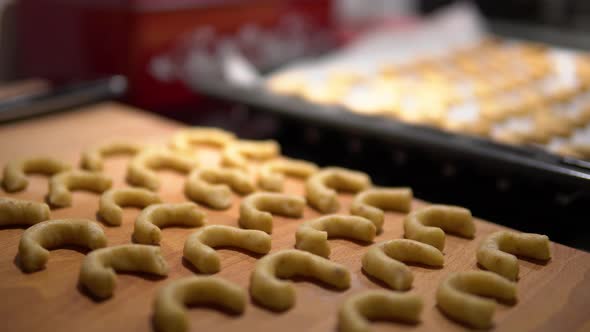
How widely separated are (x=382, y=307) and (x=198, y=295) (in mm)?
335

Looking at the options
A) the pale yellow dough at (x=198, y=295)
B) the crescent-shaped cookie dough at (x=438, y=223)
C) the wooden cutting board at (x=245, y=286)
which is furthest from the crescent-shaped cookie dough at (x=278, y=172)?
the pale yellow dough at (x=198, y=295)

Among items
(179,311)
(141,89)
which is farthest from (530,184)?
(141,89)

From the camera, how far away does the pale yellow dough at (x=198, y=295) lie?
1.10 m

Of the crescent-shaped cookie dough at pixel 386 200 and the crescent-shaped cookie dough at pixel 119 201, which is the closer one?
the crescent-shaped cookie dough at pixel 119 201

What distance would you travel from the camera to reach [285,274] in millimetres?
1295

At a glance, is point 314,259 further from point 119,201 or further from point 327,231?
point 119,201

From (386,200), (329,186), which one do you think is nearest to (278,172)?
(329,186)

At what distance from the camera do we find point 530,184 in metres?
1.63

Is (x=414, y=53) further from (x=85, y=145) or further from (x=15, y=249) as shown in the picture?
(x=15, y=249)

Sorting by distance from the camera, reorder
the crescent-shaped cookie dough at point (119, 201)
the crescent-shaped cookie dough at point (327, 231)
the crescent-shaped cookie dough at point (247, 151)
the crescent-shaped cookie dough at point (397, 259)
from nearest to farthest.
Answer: the crescent-shaped cookie dough at point (397, 259) → the crescent-shaped cookie dough at point (327, 231) → the crescent-shaped cookie dough at point (119, 201) → the crescent-shaped cookie dough at point (247, 151)

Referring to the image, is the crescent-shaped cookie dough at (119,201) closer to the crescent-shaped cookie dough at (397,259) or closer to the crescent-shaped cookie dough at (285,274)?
the crescent-shaped cookie dough at (285,274)

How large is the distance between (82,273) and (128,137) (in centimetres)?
97

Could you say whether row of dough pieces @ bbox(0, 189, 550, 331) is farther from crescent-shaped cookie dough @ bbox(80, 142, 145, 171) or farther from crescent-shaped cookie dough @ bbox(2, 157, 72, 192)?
crescent-shaped cookie dough @ bbox(80, 142, 145, 171)

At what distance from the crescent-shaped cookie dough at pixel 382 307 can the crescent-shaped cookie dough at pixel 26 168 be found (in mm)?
954
